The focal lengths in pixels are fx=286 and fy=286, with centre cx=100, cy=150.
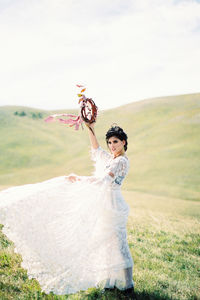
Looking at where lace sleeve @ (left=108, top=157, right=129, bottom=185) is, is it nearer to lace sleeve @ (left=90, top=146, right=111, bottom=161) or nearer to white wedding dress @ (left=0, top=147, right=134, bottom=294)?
white wedding dress @ (left=0, top=147, right=134, bottom=294)

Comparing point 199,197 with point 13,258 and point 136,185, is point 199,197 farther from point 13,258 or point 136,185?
point 13,258

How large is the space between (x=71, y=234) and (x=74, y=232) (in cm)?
6

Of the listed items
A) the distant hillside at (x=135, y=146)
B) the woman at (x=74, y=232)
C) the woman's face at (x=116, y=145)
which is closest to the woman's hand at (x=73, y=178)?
the woman at (x=74, y=232)

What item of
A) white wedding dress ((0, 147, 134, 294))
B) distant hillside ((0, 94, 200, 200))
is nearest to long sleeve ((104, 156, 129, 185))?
white wedding dress ((0, 147, 134, 294))

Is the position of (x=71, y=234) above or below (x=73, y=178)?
below

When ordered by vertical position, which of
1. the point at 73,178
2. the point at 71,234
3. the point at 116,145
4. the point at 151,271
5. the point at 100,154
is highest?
the point at 116,145

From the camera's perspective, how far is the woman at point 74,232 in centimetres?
462

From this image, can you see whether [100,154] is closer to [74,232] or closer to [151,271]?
[74,232]

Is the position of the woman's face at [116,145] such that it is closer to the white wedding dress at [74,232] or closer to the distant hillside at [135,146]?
the white wedding dress at [74,232]

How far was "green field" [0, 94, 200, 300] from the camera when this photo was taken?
5664mm

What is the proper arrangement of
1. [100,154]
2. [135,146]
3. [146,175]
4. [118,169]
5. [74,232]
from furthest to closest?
[135,146] → [146,175] → [100,154] → [118,169] → [74,232]

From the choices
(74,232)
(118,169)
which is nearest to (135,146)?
(118,169)

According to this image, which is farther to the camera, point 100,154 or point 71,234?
point 100,154

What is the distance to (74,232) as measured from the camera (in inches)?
185
